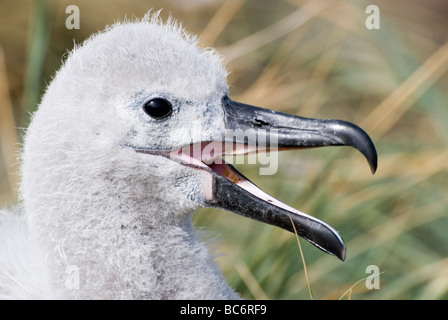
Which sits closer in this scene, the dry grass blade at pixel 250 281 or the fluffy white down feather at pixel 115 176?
the fluffy white down feather at pixel 115 176

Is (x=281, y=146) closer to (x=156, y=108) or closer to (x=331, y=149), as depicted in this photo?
(x=156, y=108)

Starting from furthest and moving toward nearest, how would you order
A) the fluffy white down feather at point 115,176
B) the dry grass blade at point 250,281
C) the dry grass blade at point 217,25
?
the dry grass blade at point 217,25, the dry grass blade at point 250,281, the fluffy white down feather at point 115,176

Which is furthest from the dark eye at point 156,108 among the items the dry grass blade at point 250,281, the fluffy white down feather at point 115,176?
the dry grass blade at point 250,281

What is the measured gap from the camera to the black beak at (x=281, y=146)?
7.28ft

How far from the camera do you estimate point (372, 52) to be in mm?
5012

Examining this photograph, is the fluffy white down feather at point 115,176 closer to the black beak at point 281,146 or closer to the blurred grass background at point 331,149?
the black beak at point 281,146

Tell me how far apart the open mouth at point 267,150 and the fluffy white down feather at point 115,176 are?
0.17ft

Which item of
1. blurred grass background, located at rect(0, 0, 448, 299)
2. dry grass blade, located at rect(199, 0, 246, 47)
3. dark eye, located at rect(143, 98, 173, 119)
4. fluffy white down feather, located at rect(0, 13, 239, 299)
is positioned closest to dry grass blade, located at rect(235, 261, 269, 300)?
blurred grass background, located at rect(0, 0, 448, 299)

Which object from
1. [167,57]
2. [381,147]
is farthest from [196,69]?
[381,147]

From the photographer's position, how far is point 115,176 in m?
2.20

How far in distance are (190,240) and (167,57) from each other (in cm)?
58

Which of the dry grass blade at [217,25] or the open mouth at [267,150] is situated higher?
the dry grass blade at [217,25]

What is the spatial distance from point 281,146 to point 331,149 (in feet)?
4.18

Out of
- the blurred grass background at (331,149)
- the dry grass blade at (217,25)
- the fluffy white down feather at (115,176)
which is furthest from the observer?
the dry grass blade at (217,25)
